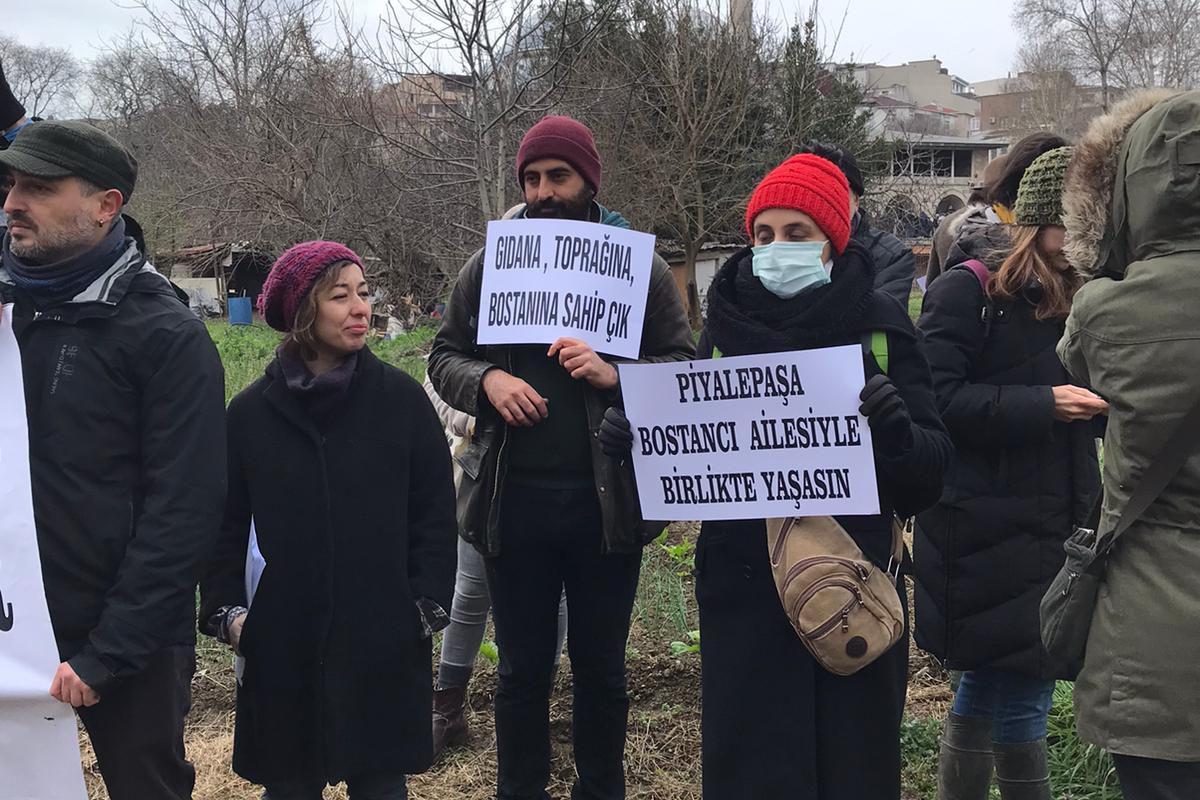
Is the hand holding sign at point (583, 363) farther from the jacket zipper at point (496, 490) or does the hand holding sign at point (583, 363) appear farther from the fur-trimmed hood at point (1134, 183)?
the fur-trimmed hood at point (1134, 183)

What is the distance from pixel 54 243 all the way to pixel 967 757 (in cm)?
290

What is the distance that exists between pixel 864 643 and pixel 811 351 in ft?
2.22

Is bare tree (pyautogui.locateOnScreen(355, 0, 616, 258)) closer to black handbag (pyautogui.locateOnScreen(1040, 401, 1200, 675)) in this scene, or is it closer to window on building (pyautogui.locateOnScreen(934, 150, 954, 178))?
black handbag (pyautogui.locateOnScreen(1040, 401, 1200, 675))

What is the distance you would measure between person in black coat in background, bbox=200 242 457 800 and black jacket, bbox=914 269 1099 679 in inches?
57.5

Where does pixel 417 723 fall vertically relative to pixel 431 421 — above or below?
below

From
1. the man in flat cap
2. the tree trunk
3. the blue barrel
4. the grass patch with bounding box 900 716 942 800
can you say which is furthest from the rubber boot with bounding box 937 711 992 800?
the blue barrel

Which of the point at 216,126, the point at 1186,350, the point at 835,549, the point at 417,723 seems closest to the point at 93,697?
the point at 417,723

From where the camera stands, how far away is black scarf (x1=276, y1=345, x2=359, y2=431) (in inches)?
111

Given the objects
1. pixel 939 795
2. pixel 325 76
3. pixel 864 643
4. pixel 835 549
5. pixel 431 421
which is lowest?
pixel 939 795

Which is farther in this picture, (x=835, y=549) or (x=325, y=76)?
(x=325, y=76)

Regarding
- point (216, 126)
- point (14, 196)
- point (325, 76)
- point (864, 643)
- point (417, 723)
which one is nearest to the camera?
point (864, 643)

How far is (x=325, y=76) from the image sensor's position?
12.1 metres

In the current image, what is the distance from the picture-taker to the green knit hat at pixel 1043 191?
292cm

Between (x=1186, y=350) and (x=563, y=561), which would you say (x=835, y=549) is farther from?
(x=563, y=561)
